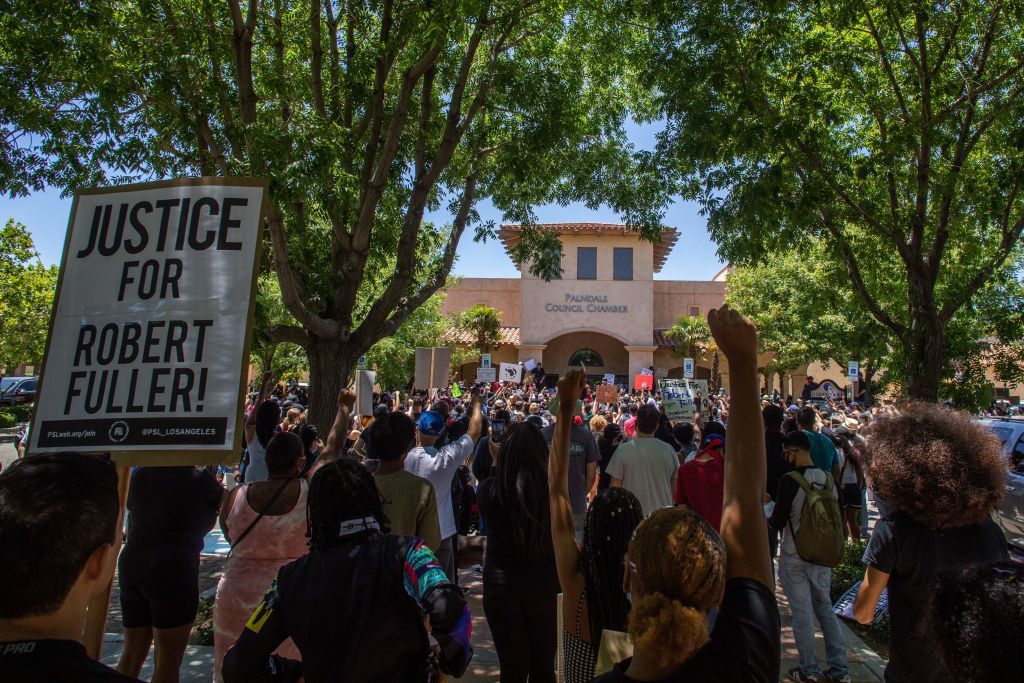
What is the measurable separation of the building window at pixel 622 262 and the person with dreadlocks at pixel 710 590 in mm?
34695

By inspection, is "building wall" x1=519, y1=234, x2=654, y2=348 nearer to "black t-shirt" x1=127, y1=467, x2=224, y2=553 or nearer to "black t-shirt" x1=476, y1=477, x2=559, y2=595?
"black t-shirt" x1=127, y1=467, x2=224, y2=553

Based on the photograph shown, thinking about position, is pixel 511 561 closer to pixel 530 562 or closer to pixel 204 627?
pixel 530 562

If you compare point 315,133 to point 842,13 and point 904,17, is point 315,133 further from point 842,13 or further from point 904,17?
point 904,17

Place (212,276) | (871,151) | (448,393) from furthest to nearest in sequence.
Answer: (448,393), (871,151), (212,276)

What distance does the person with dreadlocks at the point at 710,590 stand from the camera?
5.13 feet

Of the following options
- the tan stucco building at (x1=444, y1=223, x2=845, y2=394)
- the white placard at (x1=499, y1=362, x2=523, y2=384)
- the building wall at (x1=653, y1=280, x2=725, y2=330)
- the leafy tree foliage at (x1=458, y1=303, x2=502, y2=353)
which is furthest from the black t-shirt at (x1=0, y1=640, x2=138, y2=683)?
the building wall at (x1=653, y1=280, x2=725, y2=330)

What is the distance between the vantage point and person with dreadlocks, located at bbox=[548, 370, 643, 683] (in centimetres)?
261

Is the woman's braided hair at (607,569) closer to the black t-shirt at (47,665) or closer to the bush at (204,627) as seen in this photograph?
the black t-shirt at (47,665)

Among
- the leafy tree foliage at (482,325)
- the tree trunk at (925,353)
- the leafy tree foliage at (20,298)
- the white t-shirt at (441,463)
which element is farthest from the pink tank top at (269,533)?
the leafy tree foliage at (482,325)

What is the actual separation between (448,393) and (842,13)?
17866mm

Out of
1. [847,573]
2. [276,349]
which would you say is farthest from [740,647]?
[276,349]

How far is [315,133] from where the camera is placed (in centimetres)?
668

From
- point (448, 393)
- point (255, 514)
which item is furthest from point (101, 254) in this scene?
point (448, 393)

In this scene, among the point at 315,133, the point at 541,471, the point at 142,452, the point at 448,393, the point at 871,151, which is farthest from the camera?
the point at 448,393
